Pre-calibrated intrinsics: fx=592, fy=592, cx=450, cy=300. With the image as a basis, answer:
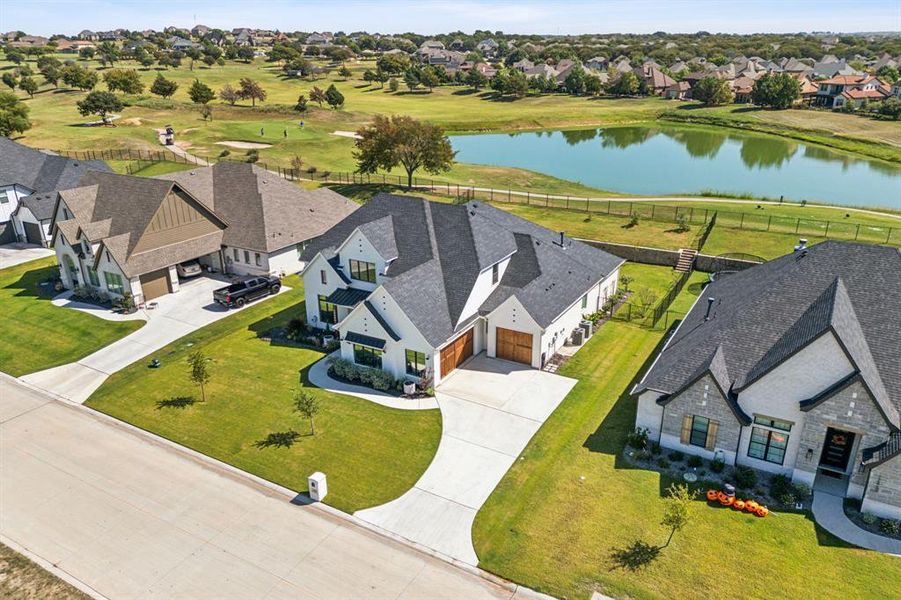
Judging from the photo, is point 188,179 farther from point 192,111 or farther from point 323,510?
point 192,111

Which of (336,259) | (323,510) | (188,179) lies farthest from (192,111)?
(323,510)

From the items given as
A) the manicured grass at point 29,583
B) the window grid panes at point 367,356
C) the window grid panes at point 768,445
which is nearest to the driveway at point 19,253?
the window grid panes at point 367,356

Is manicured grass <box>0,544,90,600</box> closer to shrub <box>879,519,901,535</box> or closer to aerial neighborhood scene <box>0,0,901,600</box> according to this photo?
aerial neighborhood scene <box>0,0,901,600</box>

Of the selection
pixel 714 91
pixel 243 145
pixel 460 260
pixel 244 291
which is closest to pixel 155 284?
pixel 244 291

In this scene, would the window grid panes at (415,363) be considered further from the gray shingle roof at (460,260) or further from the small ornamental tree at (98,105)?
the small ornamental tree at (98,105)

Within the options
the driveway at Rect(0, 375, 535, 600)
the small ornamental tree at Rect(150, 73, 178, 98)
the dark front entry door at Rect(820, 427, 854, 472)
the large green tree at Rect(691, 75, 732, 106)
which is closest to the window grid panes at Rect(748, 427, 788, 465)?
the dark front entry door at Rect(820, 427, 854, 472)
